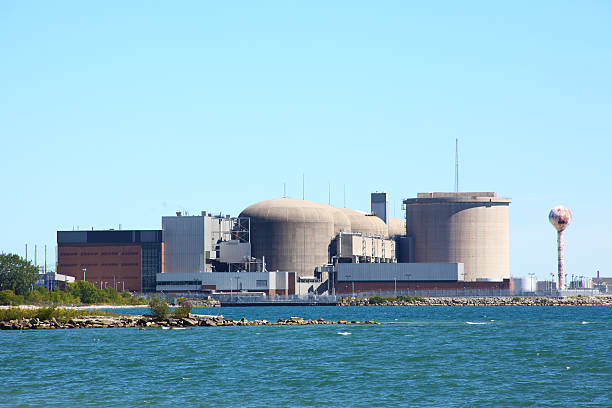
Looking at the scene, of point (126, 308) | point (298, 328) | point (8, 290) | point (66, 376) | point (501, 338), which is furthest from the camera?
point (126, 308)

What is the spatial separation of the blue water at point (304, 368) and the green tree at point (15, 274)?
5427cm

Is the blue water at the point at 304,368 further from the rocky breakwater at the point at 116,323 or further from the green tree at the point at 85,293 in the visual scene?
the green tree at the point at 85,293

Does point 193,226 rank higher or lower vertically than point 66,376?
higher

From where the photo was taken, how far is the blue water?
162 feet

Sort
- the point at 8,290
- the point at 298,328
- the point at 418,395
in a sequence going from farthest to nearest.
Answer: the point at 8,290 < the point at 298,328 < the point at 418,395

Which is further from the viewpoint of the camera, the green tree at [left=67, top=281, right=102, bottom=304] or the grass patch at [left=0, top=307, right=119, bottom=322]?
the green tree at [left=67, top=281, right=102, bottom=304]

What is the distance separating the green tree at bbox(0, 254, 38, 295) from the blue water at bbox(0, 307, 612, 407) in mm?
54275

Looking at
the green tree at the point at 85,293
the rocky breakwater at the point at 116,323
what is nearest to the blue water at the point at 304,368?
the rocky breakwater at the point at 116,323

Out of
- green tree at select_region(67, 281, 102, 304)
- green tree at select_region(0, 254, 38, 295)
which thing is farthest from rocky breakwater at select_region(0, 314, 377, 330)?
green tree at select_region(67, 281, 102, 304)

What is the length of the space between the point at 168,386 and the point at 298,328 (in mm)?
46132

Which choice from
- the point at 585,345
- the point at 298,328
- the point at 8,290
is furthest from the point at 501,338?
the point at 8,290

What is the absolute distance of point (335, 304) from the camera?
641ft

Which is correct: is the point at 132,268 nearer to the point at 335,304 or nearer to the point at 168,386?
the point at 335,304

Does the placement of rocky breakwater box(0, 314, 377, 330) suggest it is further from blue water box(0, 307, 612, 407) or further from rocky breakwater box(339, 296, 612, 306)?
rocky breakwater box(339, 296, 612, 306)
